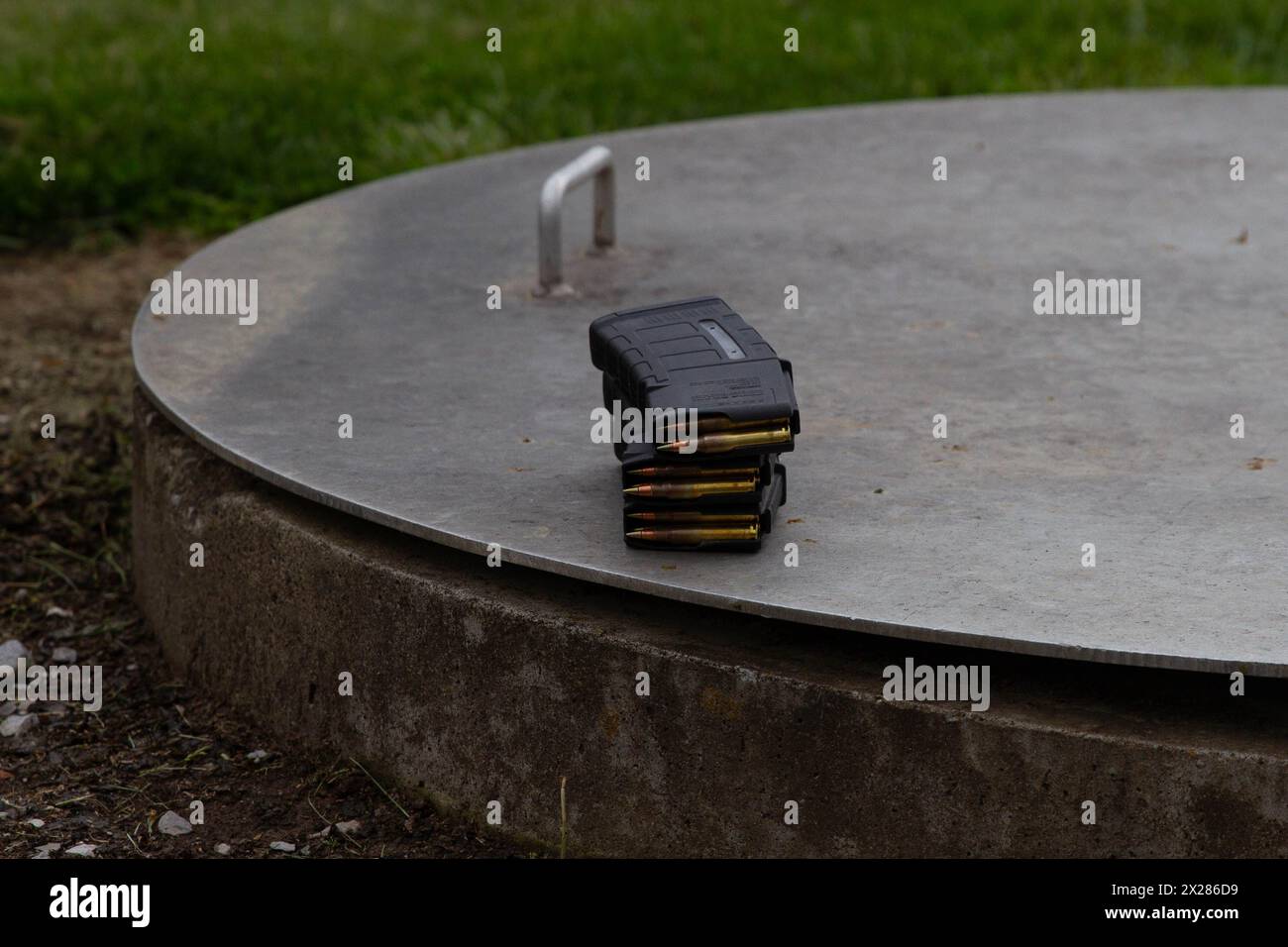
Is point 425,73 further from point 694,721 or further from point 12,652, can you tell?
point 694,721

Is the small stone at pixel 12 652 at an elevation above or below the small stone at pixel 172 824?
above

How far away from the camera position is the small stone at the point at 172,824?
3.41 meters

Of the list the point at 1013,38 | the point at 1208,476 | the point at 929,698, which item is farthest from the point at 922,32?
the point at 929,698

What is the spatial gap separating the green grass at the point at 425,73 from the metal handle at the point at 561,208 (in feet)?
11.3

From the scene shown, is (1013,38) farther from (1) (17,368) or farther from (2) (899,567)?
(2) (899,567)

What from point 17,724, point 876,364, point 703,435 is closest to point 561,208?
point 876,364

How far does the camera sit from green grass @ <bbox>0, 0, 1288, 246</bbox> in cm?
820

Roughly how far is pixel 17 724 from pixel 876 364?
2185mm

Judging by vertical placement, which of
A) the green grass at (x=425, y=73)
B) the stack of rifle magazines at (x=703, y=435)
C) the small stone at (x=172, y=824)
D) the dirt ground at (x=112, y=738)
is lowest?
the small stone at (x=172, y=824)

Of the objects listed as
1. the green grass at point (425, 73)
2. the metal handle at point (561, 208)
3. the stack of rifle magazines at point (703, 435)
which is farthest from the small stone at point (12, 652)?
the green grass at point (425, 73)

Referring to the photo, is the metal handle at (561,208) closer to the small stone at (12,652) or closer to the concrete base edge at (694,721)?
the concrete base edge at (694,721)

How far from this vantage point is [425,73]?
9.49m
